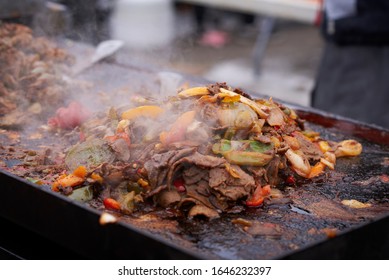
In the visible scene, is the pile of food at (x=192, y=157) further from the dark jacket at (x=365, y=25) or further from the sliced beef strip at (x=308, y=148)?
the dark jacket at (x=365, y=25)

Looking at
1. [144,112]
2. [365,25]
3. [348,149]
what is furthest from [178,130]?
[365,25]

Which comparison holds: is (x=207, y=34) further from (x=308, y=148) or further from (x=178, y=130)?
(x=178, y=130)

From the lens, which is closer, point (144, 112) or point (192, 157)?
point (192, 157)

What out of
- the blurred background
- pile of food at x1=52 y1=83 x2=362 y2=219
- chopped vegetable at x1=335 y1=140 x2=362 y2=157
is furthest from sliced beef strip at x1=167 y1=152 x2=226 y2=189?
the blurred background

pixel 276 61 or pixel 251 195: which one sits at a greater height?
pixel 251 195

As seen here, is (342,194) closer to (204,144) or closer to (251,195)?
(251,195)

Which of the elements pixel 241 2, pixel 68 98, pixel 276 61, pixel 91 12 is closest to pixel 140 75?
pixel 68 98
